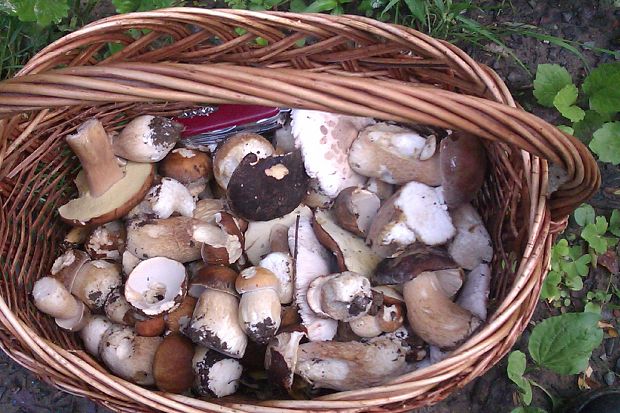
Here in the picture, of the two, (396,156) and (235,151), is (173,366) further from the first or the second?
(396,156)

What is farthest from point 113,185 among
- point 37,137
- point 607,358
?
point 607,358

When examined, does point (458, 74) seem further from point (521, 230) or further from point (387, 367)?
point (387, 367)

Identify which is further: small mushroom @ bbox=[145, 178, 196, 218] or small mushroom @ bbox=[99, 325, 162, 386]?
small mushroom @ bbox=[145, 178, 196, 218]

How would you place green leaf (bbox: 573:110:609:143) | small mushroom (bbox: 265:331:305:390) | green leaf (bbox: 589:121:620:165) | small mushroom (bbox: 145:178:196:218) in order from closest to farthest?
small mushroom (bbox: 265:331:305:390) → small mushroom (bbox: 145:178:196:218) → green leaf (bbox: 589:121:620:165) → green leaf (bbox: 573:110:609:143)

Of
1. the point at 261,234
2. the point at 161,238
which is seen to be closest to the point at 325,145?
the point at 261,234

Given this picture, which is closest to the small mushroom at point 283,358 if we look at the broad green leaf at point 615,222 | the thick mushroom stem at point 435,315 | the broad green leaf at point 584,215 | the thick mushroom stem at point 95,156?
the thick mushroom stem at point 435,315

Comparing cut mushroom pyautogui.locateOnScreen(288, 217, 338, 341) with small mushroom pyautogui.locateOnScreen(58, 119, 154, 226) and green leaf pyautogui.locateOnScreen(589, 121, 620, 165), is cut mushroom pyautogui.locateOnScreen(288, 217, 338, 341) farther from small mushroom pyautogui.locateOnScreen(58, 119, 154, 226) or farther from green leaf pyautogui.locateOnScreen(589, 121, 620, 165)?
green leaf pyautogui.locateOnScreen(589, 121, 620, 165)

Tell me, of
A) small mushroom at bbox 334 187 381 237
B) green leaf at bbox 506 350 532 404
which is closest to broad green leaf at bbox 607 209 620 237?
green leaf at bbox 506 350 532 404
